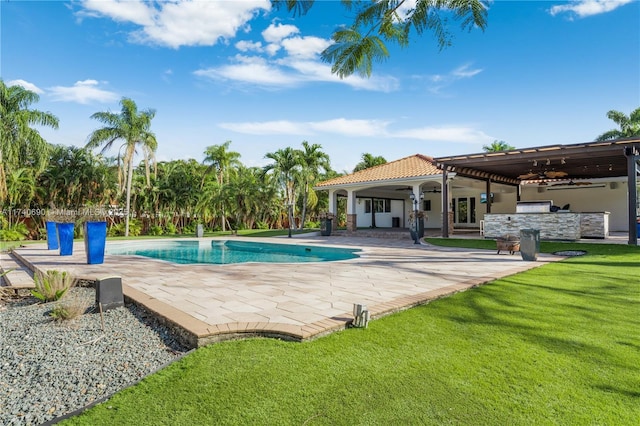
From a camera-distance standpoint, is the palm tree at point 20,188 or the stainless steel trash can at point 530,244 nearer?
the stainless steel trash can at point 530,244

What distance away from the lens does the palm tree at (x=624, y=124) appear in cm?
2716

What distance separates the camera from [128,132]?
2230cm

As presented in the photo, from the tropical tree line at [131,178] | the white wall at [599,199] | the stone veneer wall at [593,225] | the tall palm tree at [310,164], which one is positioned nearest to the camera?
the stone veneer wall at [593,225]

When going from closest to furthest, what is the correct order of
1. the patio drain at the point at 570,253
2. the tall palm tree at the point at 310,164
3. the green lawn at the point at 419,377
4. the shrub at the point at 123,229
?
the green lawn at the point at 419,377
the patio drain at the point at 570,253
the shrub at the point at 123,229
the tall palm tree at the point at 310,164

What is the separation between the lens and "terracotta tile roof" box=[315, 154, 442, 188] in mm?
19312

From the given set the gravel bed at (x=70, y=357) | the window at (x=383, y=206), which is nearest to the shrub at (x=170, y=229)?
the window at (x=383, y=206)

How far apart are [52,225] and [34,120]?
9.98 metres

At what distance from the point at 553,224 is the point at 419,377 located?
49.1 ft

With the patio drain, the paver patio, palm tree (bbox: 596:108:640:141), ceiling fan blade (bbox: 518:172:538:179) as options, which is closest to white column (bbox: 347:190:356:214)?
ceiling fan blade (bbox: 518:172:538:179)

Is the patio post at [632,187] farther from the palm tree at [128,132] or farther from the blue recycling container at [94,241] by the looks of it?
the palm tree at [128,132]

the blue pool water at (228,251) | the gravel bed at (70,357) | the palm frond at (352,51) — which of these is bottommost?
the blue pool water at (228,251)

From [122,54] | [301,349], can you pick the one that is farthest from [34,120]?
[301,349]

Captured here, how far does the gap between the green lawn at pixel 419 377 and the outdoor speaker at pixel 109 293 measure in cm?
270

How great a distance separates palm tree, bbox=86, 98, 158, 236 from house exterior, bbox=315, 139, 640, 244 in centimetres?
1153
